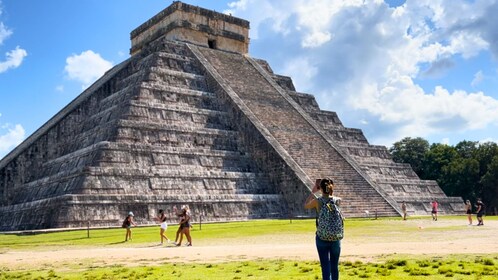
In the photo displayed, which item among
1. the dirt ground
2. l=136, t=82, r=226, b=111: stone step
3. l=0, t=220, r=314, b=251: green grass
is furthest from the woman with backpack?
l=136, t=82, r=226, b=111: stone step

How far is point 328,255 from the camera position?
6.82 m

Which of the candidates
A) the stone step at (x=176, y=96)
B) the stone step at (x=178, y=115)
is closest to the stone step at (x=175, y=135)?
the stone step at (x=178, y=115)

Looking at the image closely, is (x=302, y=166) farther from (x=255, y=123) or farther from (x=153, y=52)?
(x=153, y=52)

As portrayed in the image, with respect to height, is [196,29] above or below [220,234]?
above

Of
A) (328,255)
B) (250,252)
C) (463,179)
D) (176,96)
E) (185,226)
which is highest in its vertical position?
(176,96)

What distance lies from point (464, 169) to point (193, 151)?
99.8 ft

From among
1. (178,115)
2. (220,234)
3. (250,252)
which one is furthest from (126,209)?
(250,252)

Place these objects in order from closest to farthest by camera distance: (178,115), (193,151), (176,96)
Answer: (193,151)
(178,115)
(176,96)

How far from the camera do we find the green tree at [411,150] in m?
56.6

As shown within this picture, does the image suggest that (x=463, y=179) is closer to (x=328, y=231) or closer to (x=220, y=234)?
(x=220, y=234)

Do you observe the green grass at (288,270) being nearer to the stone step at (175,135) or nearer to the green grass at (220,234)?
the green grass at (220,234)

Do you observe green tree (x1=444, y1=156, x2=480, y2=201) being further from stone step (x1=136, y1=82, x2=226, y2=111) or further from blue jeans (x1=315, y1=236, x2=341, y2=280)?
blue jeans (x1=315, y1=236, x2=341, y2=280)

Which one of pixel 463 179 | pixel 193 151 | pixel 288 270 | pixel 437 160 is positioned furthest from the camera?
pixel 437 160

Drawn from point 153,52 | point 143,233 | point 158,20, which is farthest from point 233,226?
point 158,20
